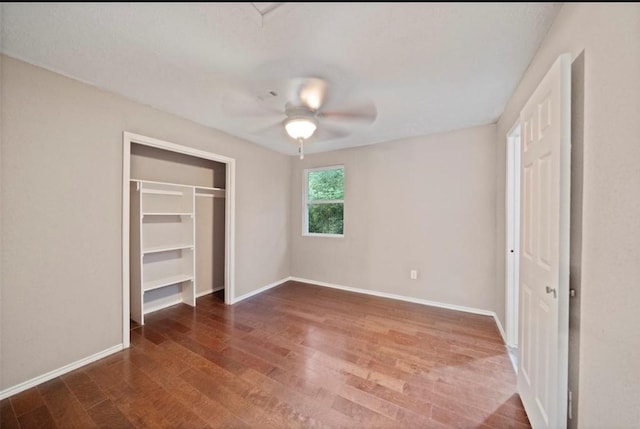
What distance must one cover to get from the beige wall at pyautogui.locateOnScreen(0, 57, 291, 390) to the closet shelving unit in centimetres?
56

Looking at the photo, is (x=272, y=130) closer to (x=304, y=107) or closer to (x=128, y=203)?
(x=304, y=107)

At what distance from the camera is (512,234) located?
7.62 ft

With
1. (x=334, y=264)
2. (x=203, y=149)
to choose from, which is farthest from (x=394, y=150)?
(x=203, y=149)

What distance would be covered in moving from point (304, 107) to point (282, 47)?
63 cm

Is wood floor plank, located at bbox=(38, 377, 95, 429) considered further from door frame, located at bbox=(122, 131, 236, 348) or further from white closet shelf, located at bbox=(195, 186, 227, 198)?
white closet shelf, located at bbox=(195, 186, 227, 198)

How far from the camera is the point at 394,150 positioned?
11.3 feet

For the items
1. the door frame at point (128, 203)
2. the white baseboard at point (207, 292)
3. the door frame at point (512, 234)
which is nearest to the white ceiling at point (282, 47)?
the door frame at point (128, 203)

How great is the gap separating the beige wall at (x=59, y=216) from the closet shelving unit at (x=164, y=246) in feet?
1.83

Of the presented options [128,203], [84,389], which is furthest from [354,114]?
[84,389]

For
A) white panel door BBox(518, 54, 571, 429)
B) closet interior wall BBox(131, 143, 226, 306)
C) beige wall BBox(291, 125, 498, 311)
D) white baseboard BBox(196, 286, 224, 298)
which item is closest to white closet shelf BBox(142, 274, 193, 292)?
closet interior wall BBox(131, 143, 226, 306)

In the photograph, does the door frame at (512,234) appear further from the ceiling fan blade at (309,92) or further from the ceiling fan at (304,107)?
the ceiling fan blade at (309,92)

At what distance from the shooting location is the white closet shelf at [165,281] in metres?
2.75

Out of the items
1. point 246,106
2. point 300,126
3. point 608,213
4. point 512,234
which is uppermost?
point 246,106

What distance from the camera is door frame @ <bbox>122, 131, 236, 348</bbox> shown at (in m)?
2.18
